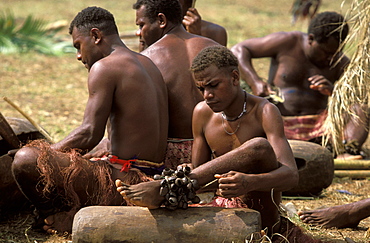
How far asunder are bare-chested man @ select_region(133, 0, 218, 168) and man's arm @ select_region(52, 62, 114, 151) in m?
0.75

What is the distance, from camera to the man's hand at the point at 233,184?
11.2 feet

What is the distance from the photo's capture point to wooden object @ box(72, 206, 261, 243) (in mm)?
3344

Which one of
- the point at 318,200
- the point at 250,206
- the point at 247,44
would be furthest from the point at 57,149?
the point at 247,44

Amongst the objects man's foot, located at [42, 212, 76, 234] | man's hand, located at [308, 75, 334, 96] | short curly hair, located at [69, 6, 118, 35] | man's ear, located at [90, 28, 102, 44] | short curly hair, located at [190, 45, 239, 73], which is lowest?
man's foot, located at [42, 212, 76, 234]

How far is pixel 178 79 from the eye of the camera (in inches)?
183

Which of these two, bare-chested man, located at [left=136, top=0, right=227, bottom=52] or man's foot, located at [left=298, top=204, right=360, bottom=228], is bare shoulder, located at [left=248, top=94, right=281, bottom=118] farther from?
bare-chested man, located at [left=136, top=0, right=227, bottom=52]

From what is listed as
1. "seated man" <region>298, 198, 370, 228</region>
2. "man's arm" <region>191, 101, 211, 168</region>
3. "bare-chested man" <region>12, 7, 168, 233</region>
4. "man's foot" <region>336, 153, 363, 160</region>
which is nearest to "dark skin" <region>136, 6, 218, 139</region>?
"bare-chested man" <region>12, 7, 168, 233</region>

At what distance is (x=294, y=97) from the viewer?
6730 millimetres

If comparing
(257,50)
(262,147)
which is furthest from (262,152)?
(257,50)

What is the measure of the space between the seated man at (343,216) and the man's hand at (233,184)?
1.20m

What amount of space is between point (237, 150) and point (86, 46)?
143 centimetres

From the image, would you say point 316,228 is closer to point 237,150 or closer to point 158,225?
point 237,150

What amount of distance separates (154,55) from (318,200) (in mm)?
1946

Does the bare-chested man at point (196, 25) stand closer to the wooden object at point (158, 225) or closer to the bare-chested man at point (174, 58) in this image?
the bare-chested man at point (174, 58)
